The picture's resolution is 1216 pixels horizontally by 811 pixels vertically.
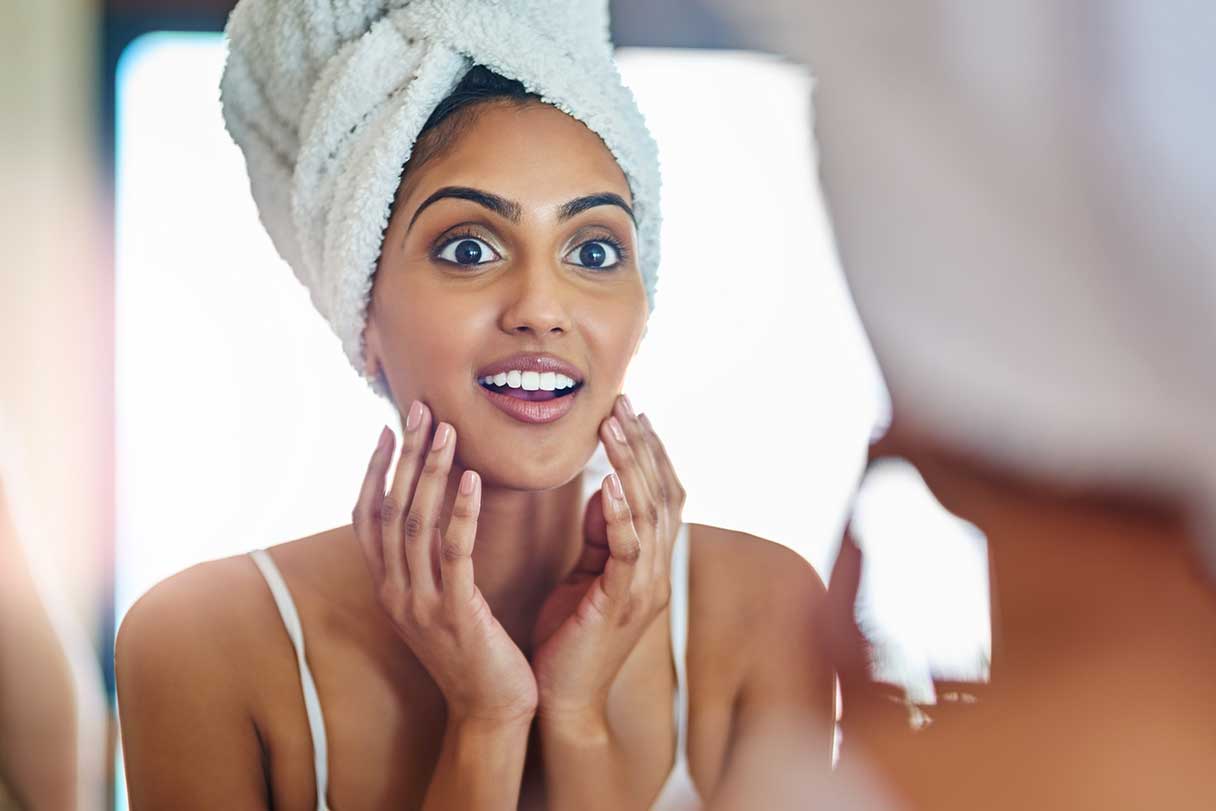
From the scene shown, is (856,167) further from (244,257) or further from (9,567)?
(9,567)

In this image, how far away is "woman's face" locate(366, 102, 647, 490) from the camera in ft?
1.94

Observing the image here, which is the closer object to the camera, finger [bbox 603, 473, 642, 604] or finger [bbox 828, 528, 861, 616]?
finger [bbox 828, 528, 861, 616]

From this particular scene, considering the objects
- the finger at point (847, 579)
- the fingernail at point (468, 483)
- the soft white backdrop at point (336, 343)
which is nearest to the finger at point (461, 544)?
the fingernail at point (468, 483)

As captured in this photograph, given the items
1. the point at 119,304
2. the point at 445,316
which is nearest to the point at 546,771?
the point at 445,316

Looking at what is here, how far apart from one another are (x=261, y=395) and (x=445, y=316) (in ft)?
0.50

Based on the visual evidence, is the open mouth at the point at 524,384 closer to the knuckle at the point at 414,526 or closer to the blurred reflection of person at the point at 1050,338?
the knuckle at the point at 414,526

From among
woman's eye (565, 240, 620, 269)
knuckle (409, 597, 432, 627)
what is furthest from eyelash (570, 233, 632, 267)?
knuckle (409, 597, 432, 627)

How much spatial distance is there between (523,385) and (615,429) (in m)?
0.07

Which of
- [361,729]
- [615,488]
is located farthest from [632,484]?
[361,729]

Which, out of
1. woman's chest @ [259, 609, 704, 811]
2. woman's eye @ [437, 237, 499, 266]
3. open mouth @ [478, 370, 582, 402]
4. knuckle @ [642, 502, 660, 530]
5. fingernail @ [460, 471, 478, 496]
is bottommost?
woman's chest @ [259, 609, 704, 811]

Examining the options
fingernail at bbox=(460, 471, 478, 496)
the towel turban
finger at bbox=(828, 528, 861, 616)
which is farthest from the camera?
fingernail at bbox=(460, 471, 478, 496)

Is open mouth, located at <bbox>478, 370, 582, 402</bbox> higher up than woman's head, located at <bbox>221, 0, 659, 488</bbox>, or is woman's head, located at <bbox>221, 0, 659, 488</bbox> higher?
woman's head, located at <bbox>221, 0, 659, 488</bbox>

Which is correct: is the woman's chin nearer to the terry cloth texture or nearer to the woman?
the woman

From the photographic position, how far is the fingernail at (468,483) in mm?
571
